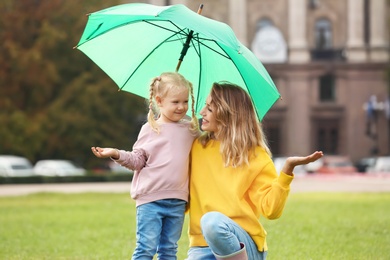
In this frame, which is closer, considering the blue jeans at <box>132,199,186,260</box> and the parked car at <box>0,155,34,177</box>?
the blue jeans at <box>132,199,186,260</box>

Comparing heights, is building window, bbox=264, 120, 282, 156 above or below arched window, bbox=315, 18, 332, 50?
below

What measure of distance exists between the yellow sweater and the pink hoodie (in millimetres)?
143

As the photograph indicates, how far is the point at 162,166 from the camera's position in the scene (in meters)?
6.75

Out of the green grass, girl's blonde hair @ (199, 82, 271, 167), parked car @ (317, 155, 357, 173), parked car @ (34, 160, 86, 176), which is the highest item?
girl's blonde hair @ (199, 82, 271, 167)

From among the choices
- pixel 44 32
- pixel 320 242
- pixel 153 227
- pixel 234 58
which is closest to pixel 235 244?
pixel 153 227

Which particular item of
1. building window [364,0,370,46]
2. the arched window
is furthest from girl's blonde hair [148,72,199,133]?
the arched window

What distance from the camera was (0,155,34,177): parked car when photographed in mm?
42438

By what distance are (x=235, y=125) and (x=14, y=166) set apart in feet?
125

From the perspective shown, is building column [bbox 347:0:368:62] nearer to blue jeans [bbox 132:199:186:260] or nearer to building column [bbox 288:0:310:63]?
building column [bbox 288:0:310:63]

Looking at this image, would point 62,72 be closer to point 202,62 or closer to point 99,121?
point 99,121

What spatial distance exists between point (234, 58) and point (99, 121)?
1577 inches

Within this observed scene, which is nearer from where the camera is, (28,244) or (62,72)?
(28,244)

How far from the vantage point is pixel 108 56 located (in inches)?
307

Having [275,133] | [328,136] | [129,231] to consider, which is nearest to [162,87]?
[129,231]
